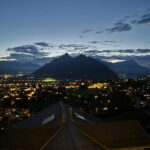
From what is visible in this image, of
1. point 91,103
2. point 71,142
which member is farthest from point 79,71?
point 71,142

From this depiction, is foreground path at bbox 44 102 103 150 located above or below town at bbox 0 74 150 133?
above

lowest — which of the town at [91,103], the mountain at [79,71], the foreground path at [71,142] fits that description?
the town at [91,103]

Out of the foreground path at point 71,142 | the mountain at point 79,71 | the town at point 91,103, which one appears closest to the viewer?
the foreground path at point 71,142

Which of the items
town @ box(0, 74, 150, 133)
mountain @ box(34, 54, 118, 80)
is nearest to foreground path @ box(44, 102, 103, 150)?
town @ box(0, 74, 150, 133)

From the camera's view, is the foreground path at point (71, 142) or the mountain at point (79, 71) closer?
the foreground path at point (71, 142)

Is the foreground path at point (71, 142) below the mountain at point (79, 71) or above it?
below

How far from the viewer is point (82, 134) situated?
7.23m

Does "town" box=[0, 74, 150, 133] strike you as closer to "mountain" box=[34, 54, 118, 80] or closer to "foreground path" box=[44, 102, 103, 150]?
"foreground path" box=[44, 102, 103, 150]

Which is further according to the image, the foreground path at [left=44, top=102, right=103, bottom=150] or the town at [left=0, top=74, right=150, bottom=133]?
the town at [left=0, top=74, right=150, bottom=133]

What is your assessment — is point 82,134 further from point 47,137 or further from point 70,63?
point 70,63

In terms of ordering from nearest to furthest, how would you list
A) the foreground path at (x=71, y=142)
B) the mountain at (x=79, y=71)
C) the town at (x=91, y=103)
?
the foreground path at (x=71, y=142) → the town at (x=91, y=103) → the mountain at (x=79, y=71)

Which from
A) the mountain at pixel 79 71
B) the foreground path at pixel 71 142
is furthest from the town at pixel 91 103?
the mountain at pixel 79 71

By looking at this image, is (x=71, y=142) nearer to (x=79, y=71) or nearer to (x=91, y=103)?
(x=91, y=103)

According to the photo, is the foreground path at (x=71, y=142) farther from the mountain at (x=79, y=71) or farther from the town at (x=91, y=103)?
the mountain at (x=79, y=71)
